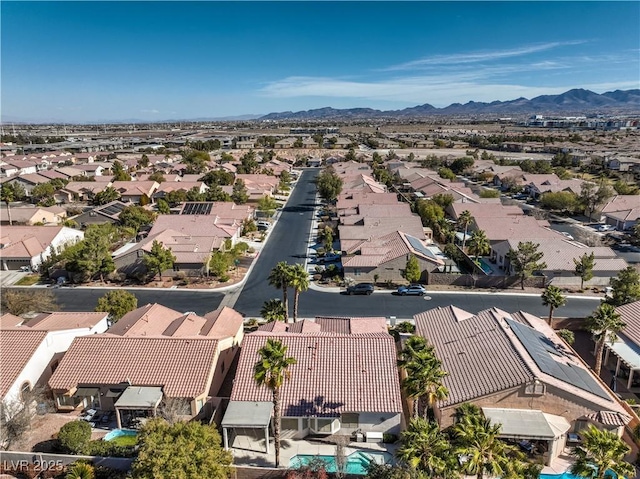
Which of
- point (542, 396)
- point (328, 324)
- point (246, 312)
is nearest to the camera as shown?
point (542, 396)

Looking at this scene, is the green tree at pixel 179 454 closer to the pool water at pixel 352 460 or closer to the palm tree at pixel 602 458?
the pool water at pixel 352 460

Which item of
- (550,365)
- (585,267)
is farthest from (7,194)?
(585,267)

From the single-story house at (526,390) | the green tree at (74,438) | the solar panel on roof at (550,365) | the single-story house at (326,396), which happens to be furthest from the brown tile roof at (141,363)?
the solar panel on roof at (550,365)

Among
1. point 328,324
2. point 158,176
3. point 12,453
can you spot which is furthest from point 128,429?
point 158,176

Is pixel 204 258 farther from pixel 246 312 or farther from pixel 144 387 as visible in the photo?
pixel 144 387

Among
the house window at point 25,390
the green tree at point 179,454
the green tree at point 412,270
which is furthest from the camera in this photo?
the green tree at point 412,270

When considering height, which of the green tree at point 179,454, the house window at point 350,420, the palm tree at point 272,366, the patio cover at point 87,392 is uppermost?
the palm tree at point 272,366

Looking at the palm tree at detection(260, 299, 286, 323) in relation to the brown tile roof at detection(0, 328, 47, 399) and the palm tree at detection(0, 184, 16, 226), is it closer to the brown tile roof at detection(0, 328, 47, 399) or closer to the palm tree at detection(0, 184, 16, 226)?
the brown tile roof at detection(0, 328, 47, 399)

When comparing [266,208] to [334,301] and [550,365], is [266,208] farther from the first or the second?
[550,365]
